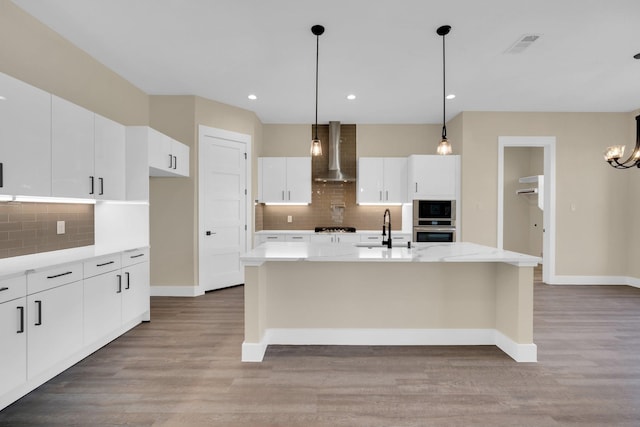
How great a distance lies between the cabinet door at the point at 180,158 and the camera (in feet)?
14.4

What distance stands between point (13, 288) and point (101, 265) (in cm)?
90

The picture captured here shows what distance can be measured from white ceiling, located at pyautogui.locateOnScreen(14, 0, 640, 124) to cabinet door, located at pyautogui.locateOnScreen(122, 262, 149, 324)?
230 cm

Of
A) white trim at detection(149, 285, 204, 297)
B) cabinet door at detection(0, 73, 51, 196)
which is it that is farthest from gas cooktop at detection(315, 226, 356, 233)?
cabinet door at detection(0, 73, 51, 196)

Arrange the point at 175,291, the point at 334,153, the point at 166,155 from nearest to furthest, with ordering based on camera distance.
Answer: the point at 166,155, the point at 175,291, the point at 334,153

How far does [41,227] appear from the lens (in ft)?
9.77

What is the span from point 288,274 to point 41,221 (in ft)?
7.21

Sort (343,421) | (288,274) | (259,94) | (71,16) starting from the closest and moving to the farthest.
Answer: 1. (343,421)
2. (71,16)
3. (288,274)
4. (259,94)

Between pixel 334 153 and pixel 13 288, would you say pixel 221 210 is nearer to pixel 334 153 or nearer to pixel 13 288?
pixel 334 153

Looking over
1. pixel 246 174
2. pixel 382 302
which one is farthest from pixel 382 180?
pixel 382 302

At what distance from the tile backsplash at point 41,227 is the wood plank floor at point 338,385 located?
1.05 meters

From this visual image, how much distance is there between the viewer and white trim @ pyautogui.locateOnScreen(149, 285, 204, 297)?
4934 mm

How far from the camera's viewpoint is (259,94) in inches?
192

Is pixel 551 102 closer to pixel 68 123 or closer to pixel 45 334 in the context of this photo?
pixel 68 123

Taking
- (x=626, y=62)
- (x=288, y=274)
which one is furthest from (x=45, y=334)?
(x=626, y=62)
